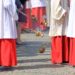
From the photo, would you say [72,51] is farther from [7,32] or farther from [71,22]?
[7,32]

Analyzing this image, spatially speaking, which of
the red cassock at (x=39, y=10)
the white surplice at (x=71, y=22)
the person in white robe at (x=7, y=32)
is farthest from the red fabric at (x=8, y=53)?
the red cassock at (x=39, y=10)

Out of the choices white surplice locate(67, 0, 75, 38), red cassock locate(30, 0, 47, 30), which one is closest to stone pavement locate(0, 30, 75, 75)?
white surplice locate(67, 0, 75, 38)

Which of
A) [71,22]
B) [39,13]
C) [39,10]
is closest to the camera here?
[71,22]

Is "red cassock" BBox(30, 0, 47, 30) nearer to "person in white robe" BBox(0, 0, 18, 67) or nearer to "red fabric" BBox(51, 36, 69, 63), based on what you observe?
"red fabric" BBox(51, 36, 69, 63)

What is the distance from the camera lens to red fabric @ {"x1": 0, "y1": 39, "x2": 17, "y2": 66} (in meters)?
9.81

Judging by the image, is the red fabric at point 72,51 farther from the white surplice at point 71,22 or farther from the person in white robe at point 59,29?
the person in white robe at point 59,29

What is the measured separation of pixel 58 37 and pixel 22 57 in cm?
155

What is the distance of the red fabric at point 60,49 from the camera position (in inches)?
423

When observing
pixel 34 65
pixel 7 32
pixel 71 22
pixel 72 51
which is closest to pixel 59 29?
pixel 71 22

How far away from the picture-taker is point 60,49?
424 inches

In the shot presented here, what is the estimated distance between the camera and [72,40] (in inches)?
403

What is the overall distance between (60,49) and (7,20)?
1.61m

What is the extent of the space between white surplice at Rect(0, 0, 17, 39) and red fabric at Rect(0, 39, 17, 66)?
11 cm

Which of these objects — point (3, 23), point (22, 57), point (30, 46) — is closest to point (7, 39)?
point (3, 23)
